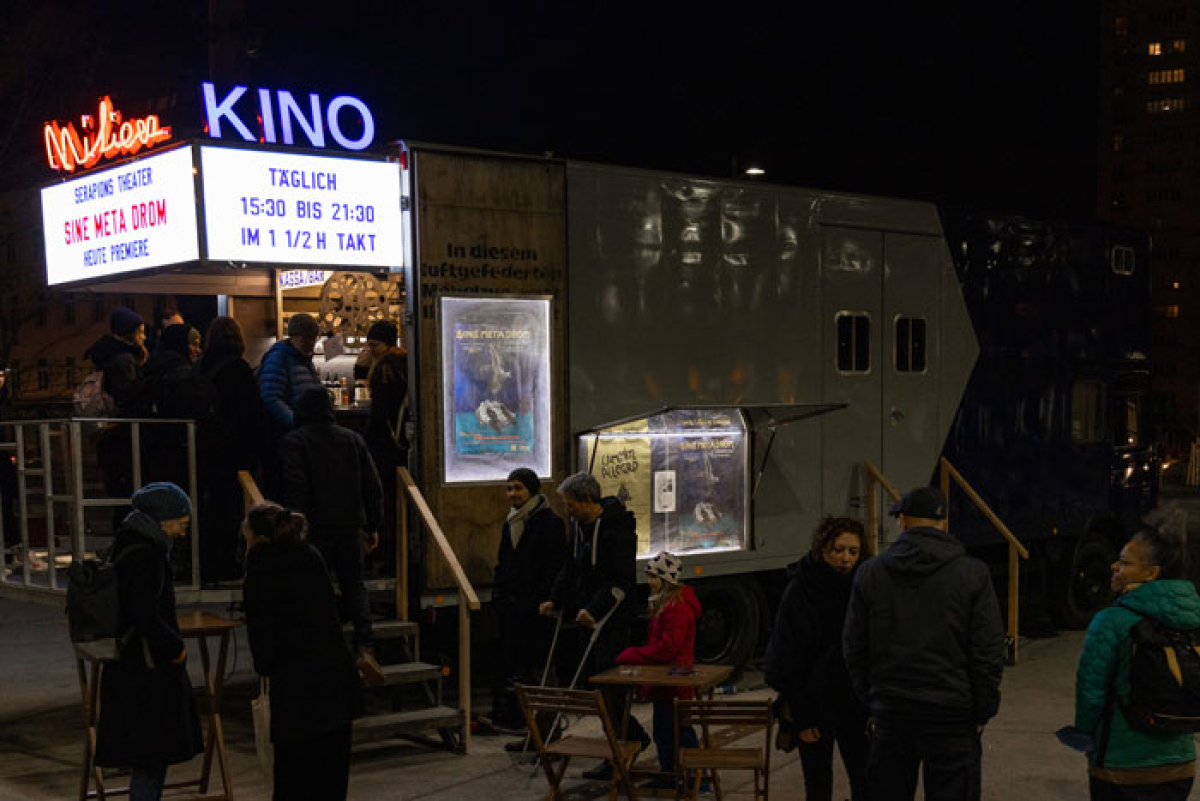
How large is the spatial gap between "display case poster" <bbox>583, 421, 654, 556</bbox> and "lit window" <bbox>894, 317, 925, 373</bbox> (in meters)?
2.75

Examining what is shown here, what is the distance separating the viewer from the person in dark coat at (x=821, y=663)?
5531mm

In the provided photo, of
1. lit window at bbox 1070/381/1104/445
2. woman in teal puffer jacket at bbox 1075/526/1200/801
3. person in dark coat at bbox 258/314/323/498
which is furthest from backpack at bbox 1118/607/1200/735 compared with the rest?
lit window at bbox 1070/381/1104/445

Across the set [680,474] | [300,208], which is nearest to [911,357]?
[680,474]

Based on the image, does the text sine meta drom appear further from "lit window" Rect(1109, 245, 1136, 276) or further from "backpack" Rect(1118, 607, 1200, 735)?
"lit window" Rect(1109, 245, 1136, 276)

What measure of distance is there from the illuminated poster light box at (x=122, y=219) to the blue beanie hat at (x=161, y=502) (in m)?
2.32

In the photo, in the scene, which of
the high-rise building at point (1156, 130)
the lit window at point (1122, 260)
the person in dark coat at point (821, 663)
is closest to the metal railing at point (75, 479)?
the person in dark coat at point (821, 663)

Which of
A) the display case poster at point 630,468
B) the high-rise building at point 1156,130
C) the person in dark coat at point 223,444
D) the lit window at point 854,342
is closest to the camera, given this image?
the person in dark coat at point 223,444

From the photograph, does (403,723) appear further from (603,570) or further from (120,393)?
(120,393)

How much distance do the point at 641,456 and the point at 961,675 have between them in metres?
4.77

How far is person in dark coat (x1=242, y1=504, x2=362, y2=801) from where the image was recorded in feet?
17.1

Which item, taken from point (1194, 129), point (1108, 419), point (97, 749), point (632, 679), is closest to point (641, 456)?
point (632, 679)

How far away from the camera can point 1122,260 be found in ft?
43.0

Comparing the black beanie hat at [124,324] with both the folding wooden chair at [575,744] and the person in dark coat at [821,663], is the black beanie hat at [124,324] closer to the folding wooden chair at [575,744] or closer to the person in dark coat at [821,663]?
the folding wooden chair at [575,744]

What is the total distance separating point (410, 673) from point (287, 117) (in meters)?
3.61
